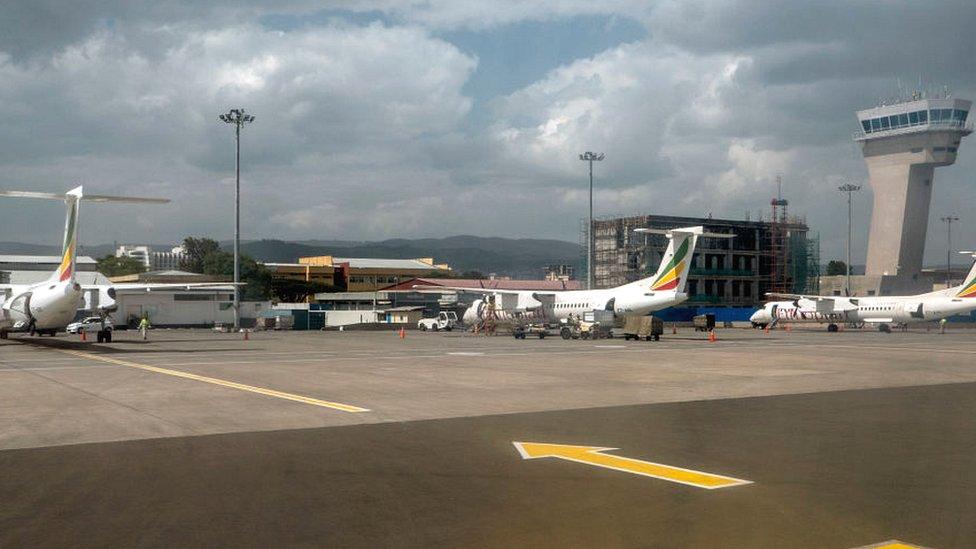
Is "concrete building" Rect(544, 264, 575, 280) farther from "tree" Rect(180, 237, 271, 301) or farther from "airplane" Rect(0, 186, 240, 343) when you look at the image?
"airplane" Rect(0, 186, 240, 343)

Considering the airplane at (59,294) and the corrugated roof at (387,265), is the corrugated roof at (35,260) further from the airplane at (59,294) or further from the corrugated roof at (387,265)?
the airplane at (59,294)

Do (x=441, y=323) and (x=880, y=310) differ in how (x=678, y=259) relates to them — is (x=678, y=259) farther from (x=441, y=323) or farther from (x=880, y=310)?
(x=441, y=323)

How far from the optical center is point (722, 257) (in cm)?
12662

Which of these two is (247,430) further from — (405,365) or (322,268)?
(322,268)

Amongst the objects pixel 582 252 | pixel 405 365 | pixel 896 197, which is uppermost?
pixel 896 197

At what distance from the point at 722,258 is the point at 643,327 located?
75.9 m

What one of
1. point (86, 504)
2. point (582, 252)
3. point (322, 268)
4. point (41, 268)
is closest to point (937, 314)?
point (582, 252)

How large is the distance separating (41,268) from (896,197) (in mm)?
117468

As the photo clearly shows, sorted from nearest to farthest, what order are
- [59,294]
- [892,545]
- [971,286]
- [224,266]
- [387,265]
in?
[892,545] < [59,294] < [971,286] < [224,266] < [387,265]

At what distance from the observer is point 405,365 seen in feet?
103

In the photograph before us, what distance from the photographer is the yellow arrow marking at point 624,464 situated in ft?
34.2

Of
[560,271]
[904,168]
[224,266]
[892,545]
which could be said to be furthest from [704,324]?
[224,266]

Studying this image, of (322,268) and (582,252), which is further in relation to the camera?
(322,268)

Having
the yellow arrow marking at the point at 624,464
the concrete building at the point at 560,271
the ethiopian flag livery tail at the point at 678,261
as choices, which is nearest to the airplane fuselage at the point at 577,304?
the ethiopian flag livery tail at the point at 678,261
